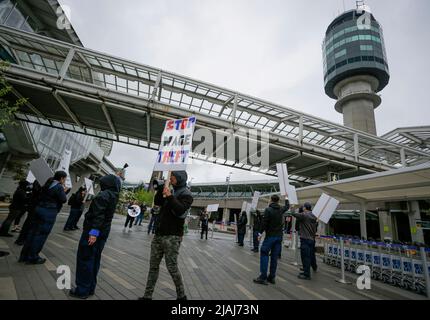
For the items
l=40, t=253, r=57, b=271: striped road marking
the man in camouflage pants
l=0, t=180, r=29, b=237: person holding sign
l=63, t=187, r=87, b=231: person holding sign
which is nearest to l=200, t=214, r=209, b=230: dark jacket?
l=63, t=187, r=87, b=231: person holding sign

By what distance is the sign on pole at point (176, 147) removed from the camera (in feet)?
10.2

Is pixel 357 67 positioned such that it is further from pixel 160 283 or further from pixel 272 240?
pixel 160 283

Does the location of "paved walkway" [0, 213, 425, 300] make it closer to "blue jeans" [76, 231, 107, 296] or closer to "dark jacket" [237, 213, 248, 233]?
"blue jeans" [76, 231, 107, 296]

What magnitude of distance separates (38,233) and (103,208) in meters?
2.47

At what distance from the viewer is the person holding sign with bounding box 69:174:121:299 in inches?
121

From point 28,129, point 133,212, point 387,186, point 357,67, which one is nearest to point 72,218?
point 133,212

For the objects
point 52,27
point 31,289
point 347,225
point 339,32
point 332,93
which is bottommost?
point 31,289

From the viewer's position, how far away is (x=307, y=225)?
638cm

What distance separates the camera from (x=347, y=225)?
32406 mm

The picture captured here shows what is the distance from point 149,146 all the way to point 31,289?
16807 millimetres

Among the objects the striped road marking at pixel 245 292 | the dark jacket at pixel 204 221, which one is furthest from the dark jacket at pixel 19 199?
the dark jacket at pixel 204 221

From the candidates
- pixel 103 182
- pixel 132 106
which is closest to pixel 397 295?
pixel 103 182

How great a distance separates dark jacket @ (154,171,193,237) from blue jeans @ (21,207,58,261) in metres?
3.13
